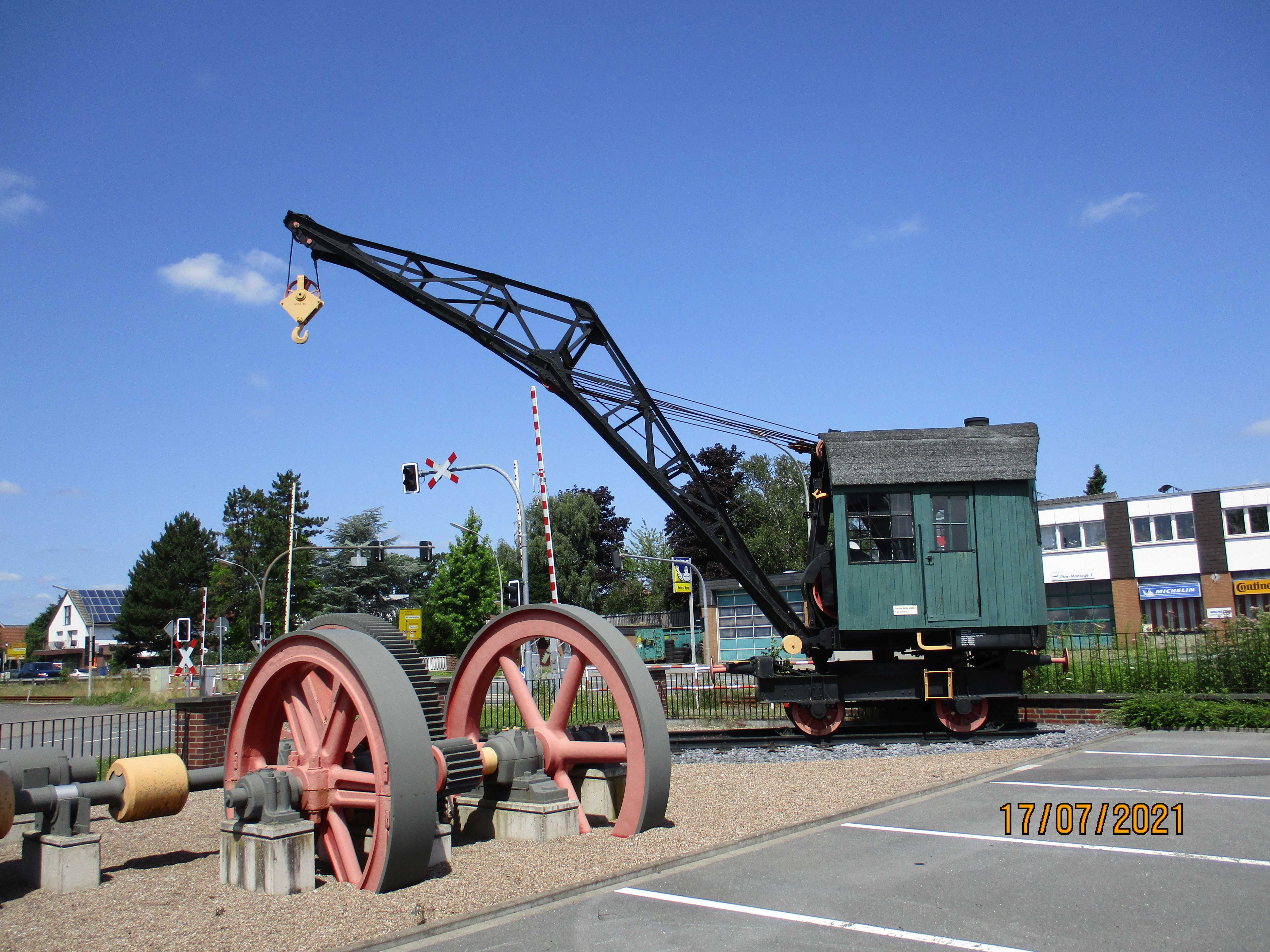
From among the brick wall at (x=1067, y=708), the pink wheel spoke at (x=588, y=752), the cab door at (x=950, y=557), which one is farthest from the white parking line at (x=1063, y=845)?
the brick wall at (x=1067, y=708)

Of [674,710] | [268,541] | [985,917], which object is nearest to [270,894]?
[985,917]

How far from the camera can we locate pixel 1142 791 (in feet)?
28.7

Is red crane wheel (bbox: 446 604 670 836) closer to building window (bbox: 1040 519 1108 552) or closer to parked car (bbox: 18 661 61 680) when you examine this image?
building window (bbox: 1040 519 1108 552)

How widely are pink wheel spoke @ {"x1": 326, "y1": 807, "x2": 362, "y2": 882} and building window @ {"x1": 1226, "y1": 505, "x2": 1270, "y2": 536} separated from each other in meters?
44.1

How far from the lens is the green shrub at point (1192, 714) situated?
43.0 feet

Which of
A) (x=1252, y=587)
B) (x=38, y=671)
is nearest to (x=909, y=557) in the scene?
(x=1252, y=587)

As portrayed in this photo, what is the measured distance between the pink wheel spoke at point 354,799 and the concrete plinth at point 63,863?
5.37ft

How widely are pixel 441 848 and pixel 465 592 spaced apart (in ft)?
141

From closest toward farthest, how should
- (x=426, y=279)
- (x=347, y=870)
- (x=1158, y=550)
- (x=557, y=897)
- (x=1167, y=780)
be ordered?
(x=557, y=897)
(x=347, y=870)
(x=1167, y=780)
(x=426, y=279)
(x=1158, y=550)

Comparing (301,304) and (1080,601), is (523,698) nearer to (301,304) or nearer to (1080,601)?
(301,304)

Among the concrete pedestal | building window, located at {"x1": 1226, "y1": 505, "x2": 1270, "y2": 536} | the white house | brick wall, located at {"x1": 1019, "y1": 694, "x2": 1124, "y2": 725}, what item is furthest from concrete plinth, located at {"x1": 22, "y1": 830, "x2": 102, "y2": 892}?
the white house

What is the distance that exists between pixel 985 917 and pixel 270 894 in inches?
169

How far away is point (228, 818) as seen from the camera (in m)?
6.97

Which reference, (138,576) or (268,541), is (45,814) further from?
(138,576)
